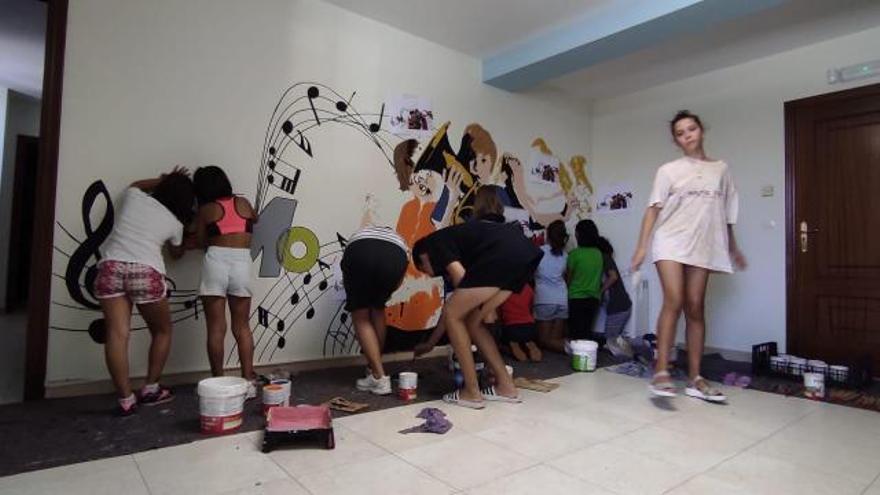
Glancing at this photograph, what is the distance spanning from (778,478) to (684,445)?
307 millimetres

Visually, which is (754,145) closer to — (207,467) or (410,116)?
(410,116)

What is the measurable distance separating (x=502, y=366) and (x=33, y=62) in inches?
203

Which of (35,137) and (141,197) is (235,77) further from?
(35,137)

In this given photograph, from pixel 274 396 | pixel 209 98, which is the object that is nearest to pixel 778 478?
pixel 274 396

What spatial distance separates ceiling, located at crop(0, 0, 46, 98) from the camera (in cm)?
344

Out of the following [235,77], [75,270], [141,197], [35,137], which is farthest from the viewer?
[35,137]

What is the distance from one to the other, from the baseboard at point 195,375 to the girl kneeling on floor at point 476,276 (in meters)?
1.03

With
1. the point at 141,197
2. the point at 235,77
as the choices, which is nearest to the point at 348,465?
the point at 141,197

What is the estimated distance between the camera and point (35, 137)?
524 centimetres

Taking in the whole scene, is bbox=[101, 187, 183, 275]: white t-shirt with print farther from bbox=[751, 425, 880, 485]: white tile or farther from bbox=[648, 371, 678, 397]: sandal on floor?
bbox=[751, 425, 880, 485]: white tile

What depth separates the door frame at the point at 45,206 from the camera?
217 cm

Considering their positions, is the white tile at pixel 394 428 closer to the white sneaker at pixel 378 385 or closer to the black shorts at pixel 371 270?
the white sneaker at pixel 378 385

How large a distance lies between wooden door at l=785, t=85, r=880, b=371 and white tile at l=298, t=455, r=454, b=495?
3.21 meters

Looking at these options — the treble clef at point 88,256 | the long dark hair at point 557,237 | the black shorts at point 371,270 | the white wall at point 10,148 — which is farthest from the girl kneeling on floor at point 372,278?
the white wall at point 10,148
